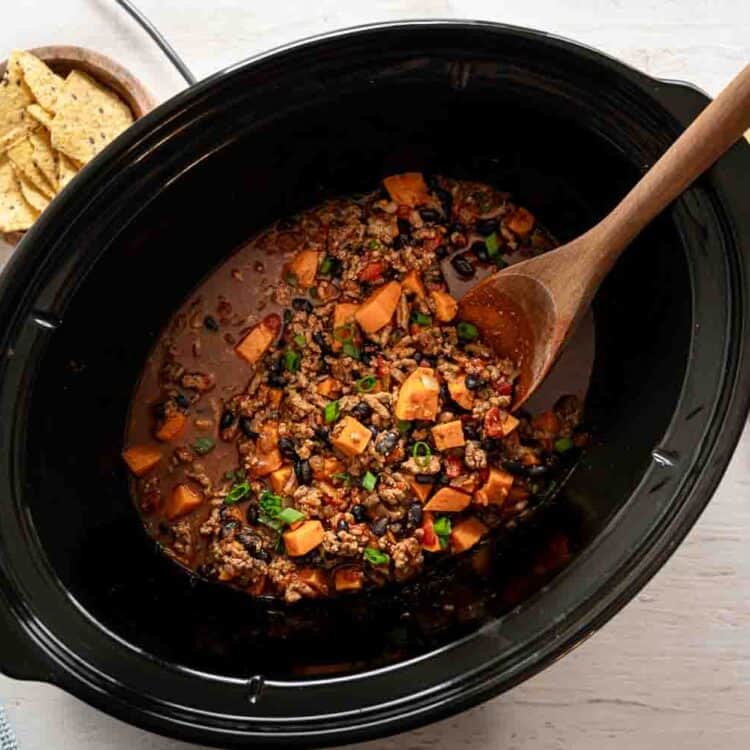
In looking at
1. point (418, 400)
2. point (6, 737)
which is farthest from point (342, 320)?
point (6, 737)

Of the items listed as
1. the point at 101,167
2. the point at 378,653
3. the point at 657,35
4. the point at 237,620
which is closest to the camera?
the point at 101,167

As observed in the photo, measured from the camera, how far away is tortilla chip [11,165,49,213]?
78.4 inches

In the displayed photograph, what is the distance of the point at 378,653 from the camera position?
5.74 feet

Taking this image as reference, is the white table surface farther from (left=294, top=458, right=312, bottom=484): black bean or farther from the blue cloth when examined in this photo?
(left=294, top=458, right=312, bottom=484): black bean

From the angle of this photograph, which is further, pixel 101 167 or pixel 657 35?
pixel 657 35

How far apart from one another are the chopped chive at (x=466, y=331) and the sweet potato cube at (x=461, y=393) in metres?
0.09

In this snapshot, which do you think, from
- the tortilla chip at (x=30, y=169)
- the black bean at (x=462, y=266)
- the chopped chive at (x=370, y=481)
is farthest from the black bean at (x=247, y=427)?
the tortilla chip at (x=30, y=169)

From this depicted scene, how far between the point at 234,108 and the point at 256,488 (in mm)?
625

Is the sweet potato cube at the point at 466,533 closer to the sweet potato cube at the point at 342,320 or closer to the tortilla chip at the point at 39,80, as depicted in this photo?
the sweet potato cube at the point at 342,320

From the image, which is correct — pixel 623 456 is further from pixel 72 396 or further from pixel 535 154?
pixel 72 396

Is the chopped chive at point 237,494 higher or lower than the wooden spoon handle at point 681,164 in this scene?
lower

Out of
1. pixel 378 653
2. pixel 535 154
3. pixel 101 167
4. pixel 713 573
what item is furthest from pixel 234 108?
pixel 713 573

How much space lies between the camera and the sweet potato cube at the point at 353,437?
71.6 inches

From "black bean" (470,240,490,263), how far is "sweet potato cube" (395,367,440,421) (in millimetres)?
250
